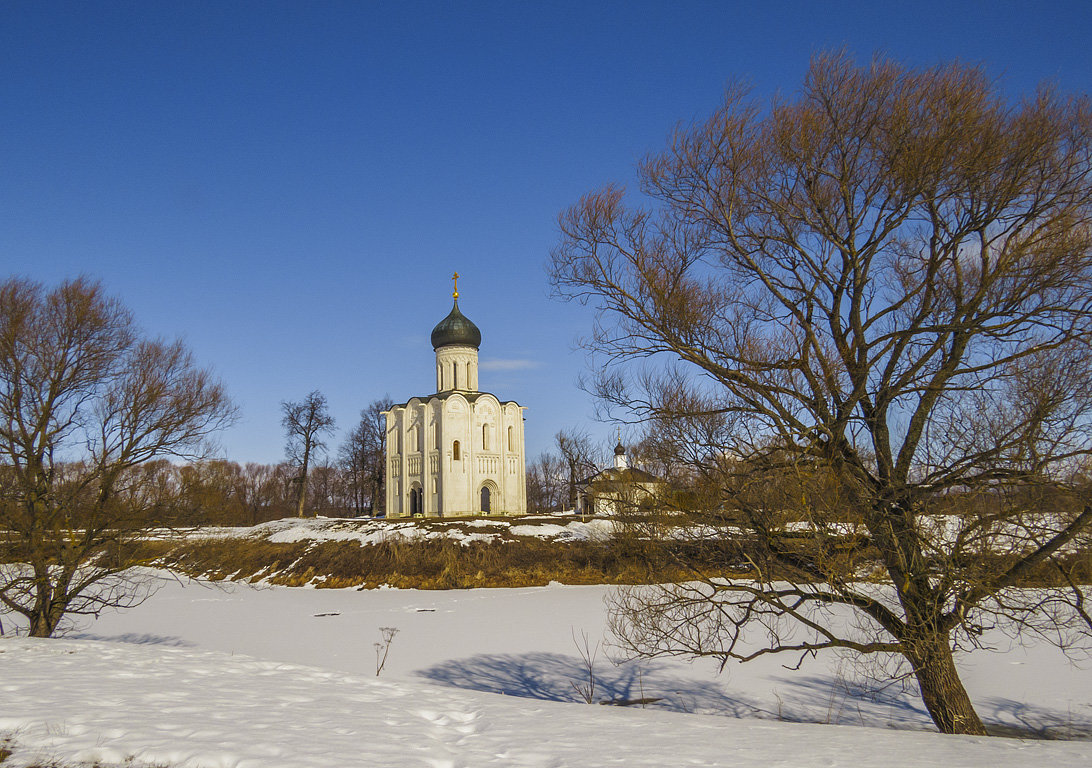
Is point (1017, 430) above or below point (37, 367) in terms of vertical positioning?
below

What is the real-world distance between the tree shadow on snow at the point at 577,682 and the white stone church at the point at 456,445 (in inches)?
936

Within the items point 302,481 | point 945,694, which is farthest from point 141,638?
point 302,481

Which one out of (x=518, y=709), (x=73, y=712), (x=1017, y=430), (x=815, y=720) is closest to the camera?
(x=73, y=712)

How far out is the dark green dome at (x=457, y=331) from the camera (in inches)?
1524

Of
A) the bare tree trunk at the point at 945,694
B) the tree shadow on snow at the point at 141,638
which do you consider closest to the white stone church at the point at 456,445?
the tree shadow on snow at the point at 141,638

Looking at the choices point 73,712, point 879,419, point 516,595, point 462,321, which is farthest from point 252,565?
point 879,419

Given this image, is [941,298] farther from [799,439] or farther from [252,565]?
[252,565]

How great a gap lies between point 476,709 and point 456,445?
30.6 m

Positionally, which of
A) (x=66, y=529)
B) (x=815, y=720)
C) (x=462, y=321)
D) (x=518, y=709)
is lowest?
(x=815, y=720)

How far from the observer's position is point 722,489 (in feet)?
22.0

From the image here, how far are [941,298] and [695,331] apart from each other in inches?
91.2

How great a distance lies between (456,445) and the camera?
36.6 meters

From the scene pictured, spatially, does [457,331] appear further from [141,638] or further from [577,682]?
[577,682]

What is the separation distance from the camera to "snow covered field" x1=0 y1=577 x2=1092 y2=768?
4.80m
